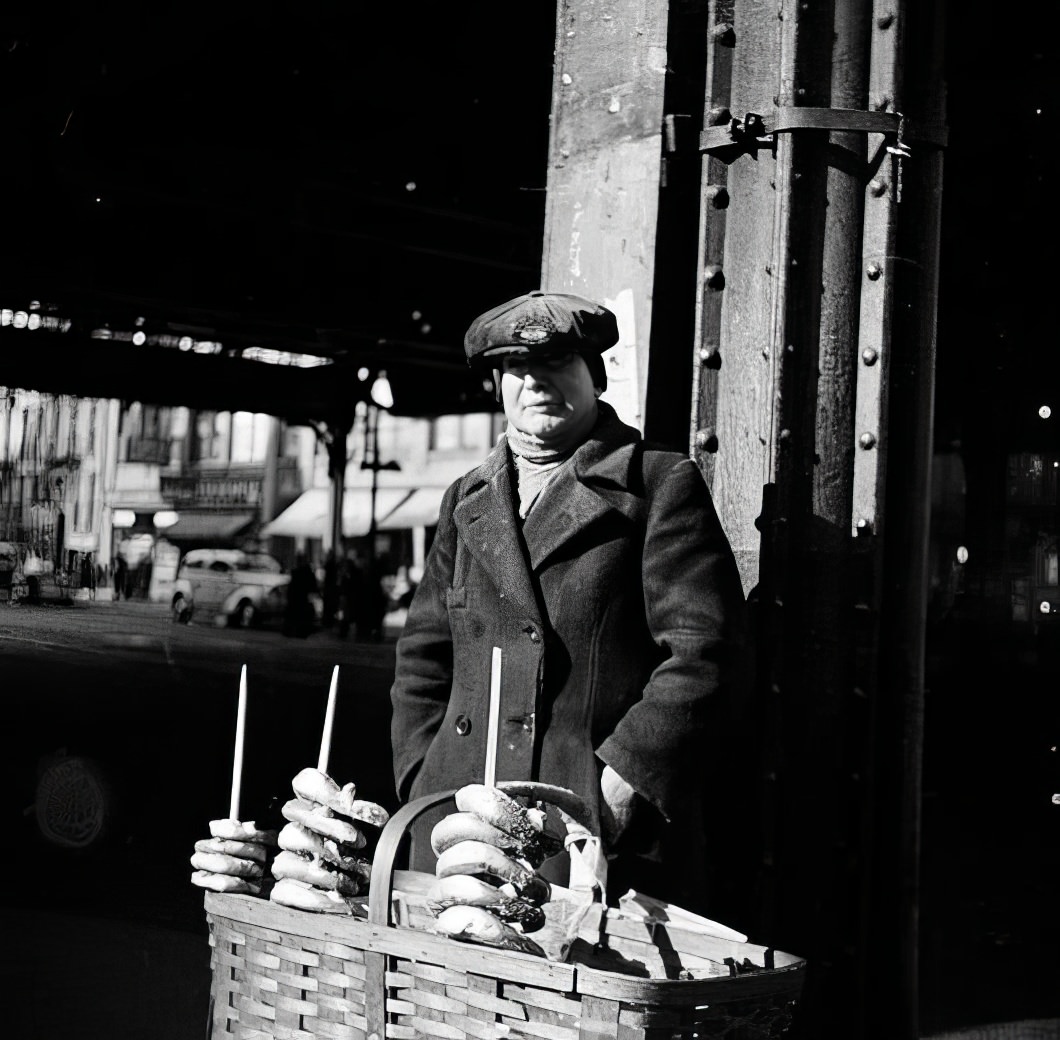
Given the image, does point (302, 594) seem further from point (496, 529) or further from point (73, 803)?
point (496, 529)

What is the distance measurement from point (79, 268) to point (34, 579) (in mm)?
2143

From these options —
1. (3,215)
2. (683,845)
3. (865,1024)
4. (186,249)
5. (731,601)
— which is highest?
(186,249)

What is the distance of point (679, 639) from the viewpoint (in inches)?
108

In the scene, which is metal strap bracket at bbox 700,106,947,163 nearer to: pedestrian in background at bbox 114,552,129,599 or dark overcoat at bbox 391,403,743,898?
dark overcoat at bbox 391,403,743,898

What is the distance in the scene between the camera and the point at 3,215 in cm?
559

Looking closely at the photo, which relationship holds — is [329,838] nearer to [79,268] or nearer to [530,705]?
[530,705]

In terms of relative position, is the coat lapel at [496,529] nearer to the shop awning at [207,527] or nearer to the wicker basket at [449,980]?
the wicker basket at [449,980]

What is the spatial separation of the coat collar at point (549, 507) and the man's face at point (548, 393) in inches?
2.6

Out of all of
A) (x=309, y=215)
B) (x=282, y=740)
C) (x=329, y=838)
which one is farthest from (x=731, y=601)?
(x=309, y=215)

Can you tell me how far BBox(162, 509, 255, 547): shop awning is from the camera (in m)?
7.51

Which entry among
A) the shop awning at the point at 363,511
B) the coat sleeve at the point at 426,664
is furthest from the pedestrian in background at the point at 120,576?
the shop awning at the point at 363,511

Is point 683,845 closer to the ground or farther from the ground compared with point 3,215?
closer to the ground

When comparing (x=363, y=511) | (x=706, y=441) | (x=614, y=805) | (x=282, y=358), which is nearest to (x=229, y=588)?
(x=282, y=358)

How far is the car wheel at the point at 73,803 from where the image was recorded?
20.0 ft
